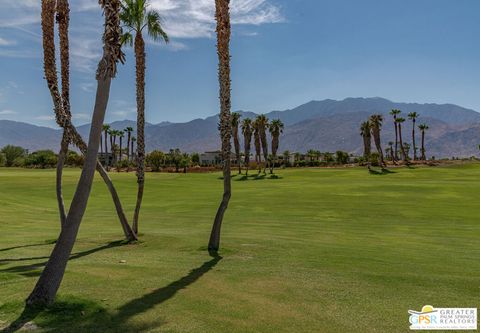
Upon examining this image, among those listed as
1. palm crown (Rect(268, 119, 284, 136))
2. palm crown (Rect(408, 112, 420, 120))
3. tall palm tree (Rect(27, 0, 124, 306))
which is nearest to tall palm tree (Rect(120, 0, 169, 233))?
tall palm tree (Rect(27, 0, 124, 306))

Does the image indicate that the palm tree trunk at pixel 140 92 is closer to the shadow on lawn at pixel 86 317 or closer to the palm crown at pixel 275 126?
the shadow on lawn at pixel 86 317

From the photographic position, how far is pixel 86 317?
34.5 ft

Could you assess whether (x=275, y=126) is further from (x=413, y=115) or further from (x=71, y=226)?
(x=71, y=226)

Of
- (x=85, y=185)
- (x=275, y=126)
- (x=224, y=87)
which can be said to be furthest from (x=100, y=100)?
(x=275, y=126)

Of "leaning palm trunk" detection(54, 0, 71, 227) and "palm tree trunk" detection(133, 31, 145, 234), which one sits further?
"palm tree trunk" detection(133, 31, 145, 234)

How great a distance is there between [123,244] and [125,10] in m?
11.8

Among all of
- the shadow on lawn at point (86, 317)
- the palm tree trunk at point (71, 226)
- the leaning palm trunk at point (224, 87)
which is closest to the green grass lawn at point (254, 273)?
the shadow on lawn at point (86, 317)

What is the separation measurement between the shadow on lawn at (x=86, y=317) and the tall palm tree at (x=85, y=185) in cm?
47

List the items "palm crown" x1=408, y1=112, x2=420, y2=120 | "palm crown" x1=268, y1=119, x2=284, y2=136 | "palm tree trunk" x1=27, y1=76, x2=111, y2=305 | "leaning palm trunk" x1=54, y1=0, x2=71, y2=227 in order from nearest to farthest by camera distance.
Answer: "palm tree trunk" x1=27, y1=76, x2=111, y2=305, "leaning palm trunk" x1=54, y1=0, x2=71, y2=227, "palm crown" x1=268, y1=119, x2=284, y2=136, "palm crown" x1=408, y1=112, x2=420, y2=120

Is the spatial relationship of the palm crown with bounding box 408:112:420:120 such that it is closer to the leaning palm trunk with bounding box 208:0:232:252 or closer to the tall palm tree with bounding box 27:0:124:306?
the leaning palm trunk with bounding box 208:0:232:252

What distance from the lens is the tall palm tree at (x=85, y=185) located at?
11.3 metres

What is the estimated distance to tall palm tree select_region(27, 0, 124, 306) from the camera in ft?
37.0

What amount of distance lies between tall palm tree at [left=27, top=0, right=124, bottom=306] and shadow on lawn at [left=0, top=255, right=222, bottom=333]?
1.55ft

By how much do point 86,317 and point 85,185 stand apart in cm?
336
